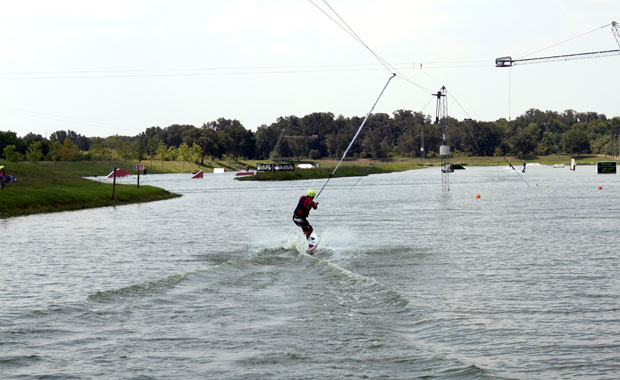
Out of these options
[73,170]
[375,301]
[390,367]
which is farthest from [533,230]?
[73,170]

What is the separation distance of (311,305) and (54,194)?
2087 inches

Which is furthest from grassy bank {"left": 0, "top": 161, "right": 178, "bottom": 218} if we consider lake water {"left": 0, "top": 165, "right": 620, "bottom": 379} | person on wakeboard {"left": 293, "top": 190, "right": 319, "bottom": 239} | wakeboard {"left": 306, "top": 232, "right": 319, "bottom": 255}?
wakeboard {"left": 306, "top": 232, "right": 319, "bottom": 255}

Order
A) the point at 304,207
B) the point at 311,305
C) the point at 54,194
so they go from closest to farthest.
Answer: the point at 311,305 < the point at 304,207 < the point at 54,194

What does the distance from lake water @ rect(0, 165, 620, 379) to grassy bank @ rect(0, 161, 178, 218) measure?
1958cm

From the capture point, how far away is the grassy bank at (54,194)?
58188 millimetres

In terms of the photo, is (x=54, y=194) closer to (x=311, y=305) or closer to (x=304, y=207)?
(x=304, y=207)

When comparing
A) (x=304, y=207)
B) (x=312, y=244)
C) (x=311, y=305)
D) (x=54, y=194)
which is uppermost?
(x=304, y=207)

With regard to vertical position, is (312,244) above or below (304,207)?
below

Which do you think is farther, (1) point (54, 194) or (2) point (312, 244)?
(1) point (54, 194)

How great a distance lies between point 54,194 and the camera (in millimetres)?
65812

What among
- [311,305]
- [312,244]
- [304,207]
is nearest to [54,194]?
[304,207]

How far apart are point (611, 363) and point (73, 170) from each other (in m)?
179

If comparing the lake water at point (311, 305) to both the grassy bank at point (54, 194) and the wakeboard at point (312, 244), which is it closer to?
the wakeboard at point (312, 244)

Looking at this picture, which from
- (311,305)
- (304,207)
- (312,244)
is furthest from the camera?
(312,244)
